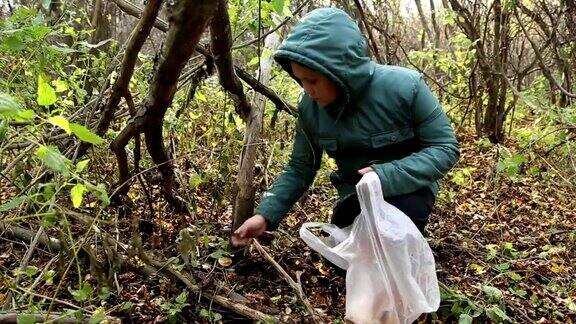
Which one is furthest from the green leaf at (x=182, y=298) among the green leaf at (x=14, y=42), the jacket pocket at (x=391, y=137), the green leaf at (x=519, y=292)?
the green leaf at (x=519, y=292)

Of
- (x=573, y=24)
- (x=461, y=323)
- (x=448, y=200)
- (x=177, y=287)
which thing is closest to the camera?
(x=461, y=323)

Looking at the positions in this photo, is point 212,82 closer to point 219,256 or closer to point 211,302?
point 219,256

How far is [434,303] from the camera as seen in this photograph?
1.86 m

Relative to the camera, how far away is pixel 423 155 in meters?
1.89

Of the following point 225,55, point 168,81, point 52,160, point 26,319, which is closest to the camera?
point 52,160

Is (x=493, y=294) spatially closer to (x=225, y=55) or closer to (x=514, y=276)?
(x=514, y=276)

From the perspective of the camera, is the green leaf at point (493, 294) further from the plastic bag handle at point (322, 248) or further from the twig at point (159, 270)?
the twig at point (159, 270)

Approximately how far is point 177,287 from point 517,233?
6.21 ft

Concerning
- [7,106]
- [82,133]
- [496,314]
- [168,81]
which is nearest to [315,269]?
[496,314]

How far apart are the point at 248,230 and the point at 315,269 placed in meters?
0.47

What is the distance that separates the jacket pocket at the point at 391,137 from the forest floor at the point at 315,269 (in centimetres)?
64

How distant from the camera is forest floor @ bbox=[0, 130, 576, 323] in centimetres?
206

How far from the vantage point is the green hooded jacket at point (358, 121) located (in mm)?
1798

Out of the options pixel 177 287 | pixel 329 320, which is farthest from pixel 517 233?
pixel 177 287
